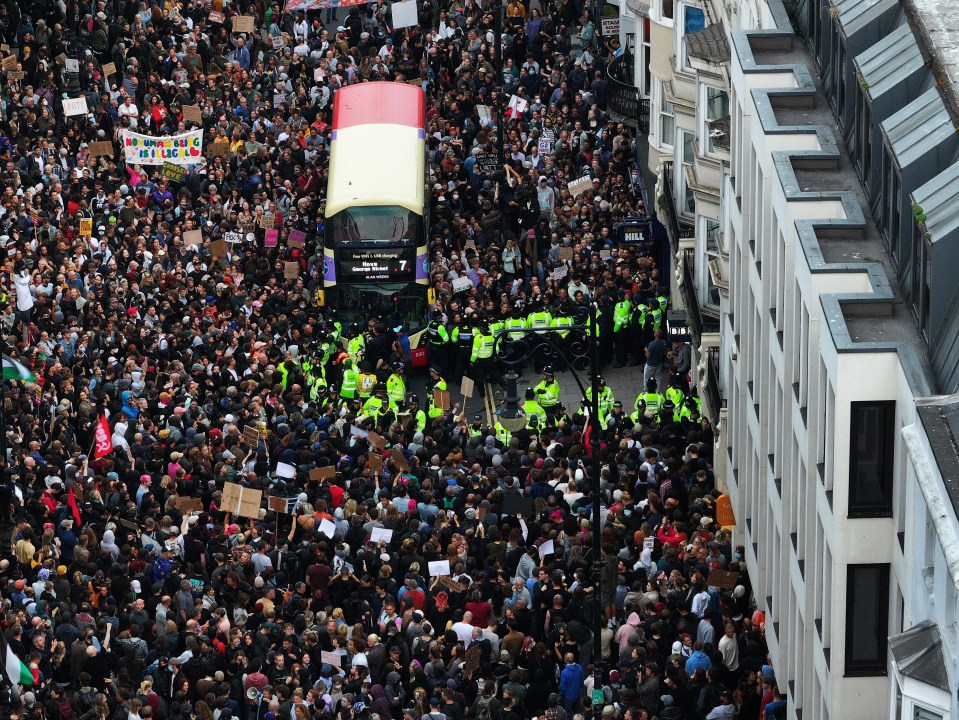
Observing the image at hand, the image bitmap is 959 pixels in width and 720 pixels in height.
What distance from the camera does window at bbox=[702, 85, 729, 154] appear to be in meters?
47.0

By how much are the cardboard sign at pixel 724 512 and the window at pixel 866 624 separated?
390 inches

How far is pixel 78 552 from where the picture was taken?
130 feet

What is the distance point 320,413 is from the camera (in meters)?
46.8

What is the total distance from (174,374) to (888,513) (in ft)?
66.0

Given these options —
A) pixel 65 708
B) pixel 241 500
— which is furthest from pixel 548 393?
pixel 65 708

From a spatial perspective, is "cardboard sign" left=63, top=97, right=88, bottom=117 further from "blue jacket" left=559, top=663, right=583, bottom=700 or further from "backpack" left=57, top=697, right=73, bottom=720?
"blue jacket" left=559, top=663, right=583, bottom=700

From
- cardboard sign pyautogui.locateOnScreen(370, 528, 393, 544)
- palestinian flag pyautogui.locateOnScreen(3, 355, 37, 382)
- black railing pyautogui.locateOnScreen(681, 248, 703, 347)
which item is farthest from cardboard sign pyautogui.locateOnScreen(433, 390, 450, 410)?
palestinian flag pyautogui.locateOnScreen(3, 355, 37, 382)

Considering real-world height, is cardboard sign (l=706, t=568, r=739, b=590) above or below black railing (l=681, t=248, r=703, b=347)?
below

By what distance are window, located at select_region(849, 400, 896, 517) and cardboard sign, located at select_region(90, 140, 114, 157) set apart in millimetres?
32587

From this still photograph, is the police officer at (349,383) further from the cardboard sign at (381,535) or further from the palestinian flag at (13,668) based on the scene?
the palestinian flag at (13,668)

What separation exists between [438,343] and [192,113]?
41.2ft

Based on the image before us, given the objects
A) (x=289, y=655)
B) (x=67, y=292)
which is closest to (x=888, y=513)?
(x=289, y=655)

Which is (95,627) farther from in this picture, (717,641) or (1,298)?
(1,298)

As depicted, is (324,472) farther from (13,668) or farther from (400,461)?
(13,668)
